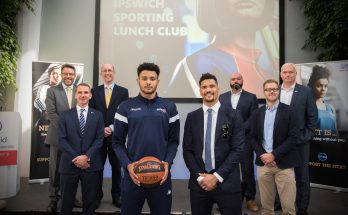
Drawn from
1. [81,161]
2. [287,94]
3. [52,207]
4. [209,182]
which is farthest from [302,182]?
[52,207]

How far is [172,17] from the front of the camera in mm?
5656

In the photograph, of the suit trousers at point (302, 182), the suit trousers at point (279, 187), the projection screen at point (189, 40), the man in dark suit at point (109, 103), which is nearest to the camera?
the suit trousers at point (279, 187)

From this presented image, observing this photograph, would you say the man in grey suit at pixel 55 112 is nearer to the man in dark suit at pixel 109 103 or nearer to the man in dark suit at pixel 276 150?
the man in dark suit at pixel 109 103

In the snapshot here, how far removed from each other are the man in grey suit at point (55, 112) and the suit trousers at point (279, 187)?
2.34 m

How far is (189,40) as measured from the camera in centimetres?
566

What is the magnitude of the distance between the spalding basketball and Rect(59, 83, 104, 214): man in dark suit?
3.11 ft

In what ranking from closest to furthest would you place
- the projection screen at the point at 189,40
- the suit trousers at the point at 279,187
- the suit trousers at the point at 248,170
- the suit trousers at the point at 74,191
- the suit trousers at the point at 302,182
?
the suit trousers at the point at 279,187
the suit trousers at the point at 74,191
the suit trousers at the point at 302,182
the suit trousers at the point at 248,170
the projection screen at the point at 189,40

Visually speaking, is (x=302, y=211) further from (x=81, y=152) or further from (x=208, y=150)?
(x=81, y=152)

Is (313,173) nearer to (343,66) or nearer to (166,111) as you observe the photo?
(343,66)

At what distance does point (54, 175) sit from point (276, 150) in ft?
8.41

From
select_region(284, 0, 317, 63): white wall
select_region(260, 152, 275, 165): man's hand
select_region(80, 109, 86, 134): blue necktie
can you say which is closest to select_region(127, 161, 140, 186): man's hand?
select_region(80, 109, 86, 134): blue necktie

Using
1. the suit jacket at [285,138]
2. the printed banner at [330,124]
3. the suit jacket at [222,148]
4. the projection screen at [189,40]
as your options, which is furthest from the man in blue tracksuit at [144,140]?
the printed banner at [330,124]

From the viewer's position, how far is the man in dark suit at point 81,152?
2939mm

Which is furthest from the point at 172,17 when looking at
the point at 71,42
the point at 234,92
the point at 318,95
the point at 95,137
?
the point at 95,137
